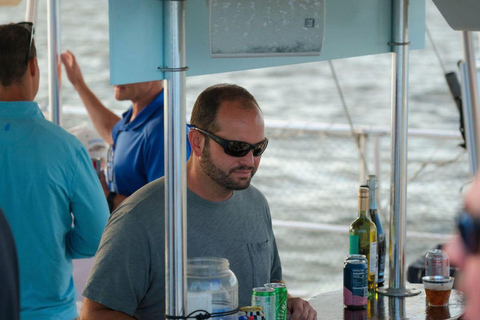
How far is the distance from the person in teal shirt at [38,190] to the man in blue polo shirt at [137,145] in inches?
17.0

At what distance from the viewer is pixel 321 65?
57.0 feet

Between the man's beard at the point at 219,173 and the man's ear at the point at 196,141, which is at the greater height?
the man's ear at the point at 196,141

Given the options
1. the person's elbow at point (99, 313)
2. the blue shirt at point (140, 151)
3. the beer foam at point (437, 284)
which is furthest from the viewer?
the blue shirt at point (140, 151)

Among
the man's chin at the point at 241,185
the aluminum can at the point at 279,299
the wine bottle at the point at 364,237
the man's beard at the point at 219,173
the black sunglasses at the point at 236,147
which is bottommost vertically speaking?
the aluminum can at the point at 279,299

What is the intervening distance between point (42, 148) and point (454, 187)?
31.9ft

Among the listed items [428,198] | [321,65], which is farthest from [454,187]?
[321,65]

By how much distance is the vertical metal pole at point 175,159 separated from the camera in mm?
1427

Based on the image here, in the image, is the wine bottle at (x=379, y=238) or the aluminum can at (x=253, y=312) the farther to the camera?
the wine bottle at (x=379, y=238)

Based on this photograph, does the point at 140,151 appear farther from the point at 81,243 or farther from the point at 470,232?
the point at 470,232

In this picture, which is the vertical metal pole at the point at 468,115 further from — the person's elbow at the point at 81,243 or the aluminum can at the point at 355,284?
the person's elbow at the point at 81,243

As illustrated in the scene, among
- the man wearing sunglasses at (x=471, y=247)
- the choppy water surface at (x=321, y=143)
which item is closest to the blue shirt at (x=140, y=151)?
the man wearing sunglasses at (x=471, y=247)

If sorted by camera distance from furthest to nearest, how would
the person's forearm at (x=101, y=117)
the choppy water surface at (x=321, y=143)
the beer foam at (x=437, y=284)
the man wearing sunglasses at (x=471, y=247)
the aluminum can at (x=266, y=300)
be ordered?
the choppy water surface at (x=321, y=143)
the person's forearm at (x=101, y=117)
the beer foam at (x=437, y=284)
the aluminum can at (x=266, y=300)
the man wearing sunglasses at (x=471, y=247)

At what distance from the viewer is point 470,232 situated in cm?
79

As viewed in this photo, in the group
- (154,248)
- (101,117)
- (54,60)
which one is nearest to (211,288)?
(154,248)
